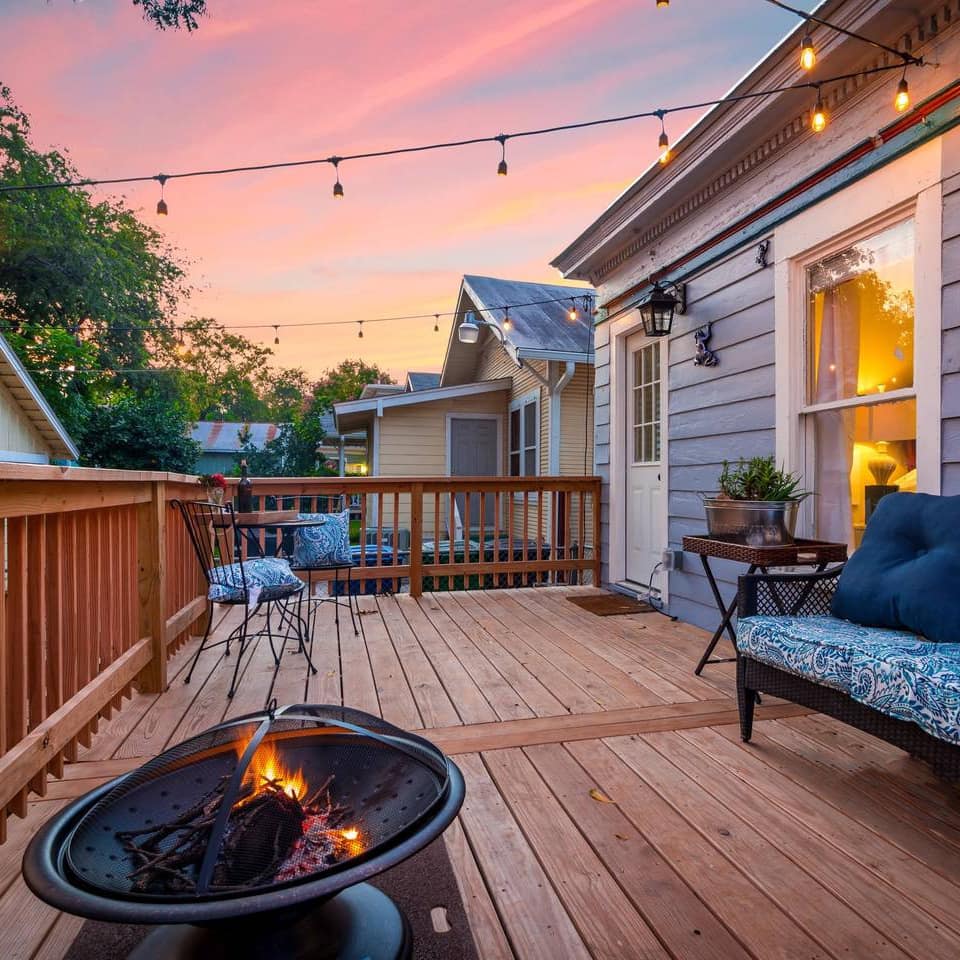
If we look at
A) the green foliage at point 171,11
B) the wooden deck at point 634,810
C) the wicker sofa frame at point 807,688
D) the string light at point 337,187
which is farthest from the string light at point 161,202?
the wicker sofa frame at point 807,688

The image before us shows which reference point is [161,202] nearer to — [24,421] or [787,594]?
[787,594]

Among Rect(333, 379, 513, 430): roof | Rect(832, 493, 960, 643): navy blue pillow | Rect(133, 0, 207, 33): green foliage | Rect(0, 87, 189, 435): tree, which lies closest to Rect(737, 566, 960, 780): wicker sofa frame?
Rect(832, 493, 960, 643): navy blue pillow

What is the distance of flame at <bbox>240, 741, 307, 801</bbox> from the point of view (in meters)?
1.13

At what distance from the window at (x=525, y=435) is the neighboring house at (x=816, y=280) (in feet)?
11.3

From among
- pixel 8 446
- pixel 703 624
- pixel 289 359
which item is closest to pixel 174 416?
pixel 8 446

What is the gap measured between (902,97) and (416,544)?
3.79m

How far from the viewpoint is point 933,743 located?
1.56 metres

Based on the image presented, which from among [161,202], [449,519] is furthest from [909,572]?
[161,202]

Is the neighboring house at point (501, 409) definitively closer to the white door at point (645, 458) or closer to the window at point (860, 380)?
the white door at point (645, 458)

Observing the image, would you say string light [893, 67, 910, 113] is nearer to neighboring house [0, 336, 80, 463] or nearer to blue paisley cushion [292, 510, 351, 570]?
blue paisley cushion [292, 510, 351, 570]

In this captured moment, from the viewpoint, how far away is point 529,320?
8102 millimetres

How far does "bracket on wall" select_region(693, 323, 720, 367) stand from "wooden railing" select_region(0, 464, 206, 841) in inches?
126

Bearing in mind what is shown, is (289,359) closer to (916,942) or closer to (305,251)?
(305,251)

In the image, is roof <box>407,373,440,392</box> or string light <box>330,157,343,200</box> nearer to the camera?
string light <box>330,157,343,200</box>
